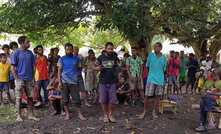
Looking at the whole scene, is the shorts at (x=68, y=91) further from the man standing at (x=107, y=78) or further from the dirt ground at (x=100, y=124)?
the man standing at (x=107, y=78)

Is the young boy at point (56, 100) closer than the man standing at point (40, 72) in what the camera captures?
Yes

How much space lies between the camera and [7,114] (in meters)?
5.49

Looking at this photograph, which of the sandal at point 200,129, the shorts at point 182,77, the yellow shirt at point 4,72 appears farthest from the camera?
the shorts at point 182,77

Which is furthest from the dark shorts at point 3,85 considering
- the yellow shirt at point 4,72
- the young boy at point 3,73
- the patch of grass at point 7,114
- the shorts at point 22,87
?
the shorts at point 22,87

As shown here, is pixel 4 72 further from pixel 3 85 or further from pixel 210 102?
pixel 210 102

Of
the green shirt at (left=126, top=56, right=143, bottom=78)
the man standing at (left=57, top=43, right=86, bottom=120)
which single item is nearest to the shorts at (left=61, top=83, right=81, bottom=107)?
the man standing at (left=57, top=43, right=86, bottom=120)

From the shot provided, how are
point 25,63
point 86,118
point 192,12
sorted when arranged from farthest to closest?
point 192,12
point 86,118
point 25,63

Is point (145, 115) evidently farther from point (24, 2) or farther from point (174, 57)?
point (24, 2)

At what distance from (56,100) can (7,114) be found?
1496 millimetres

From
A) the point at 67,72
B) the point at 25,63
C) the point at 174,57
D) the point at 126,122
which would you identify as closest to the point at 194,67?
the point at 174,57

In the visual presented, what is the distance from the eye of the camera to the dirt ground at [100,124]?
4288 mm

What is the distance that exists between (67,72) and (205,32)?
7.53m

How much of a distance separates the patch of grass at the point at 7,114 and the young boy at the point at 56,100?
1.04 meters

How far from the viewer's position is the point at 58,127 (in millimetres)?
4480
